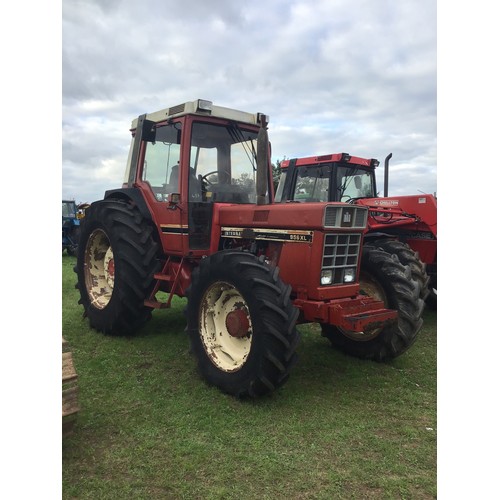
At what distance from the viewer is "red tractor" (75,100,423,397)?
377 centimetres

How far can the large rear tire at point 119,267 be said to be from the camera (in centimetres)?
518

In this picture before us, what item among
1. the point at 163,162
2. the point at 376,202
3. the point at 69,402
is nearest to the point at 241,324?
the point at 69,402

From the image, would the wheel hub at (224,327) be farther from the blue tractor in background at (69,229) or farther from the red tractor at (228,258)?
the blue tractor in background at (69,229)

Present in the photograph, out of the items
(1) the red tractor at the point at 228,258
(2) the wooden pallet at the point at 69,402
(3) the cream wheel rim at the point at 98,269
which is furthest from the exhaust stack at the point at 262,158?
(3) the cream wheel rim at the point at 98,269

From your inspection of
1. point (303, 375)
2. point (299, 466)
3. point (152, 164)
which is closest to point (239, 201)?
point (152, 164)

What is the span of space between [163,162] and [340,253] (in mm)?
2323

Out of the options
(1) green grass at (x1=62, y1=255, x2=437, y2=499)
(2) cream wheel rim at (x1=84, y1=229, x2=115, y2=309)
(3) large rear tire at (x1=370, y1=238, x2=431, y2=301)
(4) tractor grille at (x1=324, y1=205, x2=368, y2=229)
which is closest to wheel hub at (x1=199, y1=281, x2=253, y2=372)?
(1) green grass at (x1=62, y1=255, x2=437, y2=499)

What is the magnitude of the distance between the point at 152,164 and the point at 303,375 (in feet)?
9.59

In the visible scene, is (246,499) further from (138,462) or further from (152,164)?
(152,164)

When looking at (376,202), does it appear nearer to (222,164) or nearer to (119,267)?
(222,164)

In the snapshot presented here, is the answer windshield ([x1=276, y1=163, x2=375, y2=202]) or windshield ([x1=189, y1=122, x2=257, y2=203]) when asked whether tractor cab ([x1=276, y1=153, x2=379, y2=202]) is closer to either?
windshield ([x1=276, y1=163, x2=375, y2=202])

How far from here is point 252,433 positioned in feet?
10.8

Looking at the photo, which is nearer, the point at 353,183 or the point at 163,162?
the point at 163,162

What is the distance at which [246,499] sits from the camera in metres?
2.56
